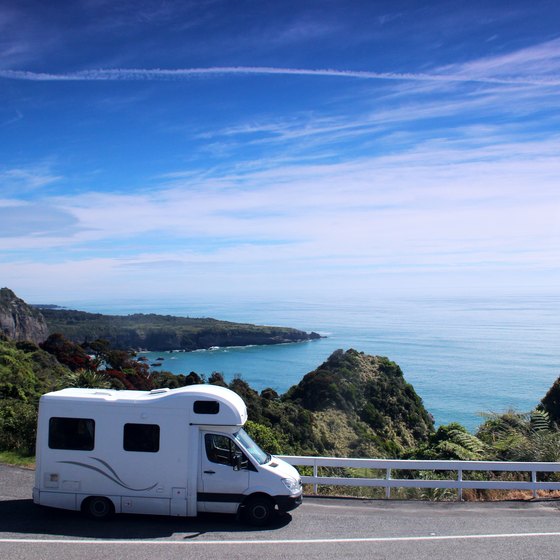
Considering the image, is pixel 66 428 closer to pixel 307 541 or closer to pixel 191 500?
pixel 191 500

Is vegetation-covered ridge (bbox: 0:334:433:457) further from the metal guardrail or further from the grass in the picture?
the metal guardrail

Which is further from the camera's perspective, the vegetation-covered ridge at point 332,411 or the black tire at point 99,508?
the vegetation-covered ridge at point 332,411

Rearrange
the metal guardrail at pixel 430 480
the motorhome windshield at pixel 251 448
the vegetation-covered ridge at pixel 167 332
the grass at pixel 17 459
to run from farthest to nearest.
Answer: the vegetation-covered ridge at pixel 167 332 < the grass at pixel 17 459 < the metal guardrail at pixel 430 480 < the motorhome windshield at pixel 251 448

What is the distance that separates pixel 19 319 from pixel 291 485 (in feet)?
283

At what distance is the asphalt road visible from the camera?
9.00 meters

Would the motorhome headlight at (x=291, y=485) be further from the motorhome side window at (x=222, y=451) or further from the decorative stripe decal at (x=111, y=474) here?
the decorative stripe decal at (x=111, y=474)

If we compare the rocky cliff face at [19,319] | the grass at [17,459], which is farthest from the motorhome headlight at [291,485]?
the rocky cliff face at [19,319]

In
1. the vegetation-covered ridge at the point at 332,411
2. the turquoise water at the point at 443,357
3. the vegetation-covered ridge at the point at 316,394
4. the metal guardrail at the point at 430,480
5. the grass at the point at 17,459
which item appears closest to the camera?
the metal guardrail at the point at 430,480

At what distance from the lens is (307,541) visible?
9.62m

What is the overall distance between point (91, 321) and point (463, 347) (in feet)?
229

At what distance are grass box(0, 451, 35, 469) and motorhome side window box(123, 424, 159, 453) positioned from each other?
4983 millimetres

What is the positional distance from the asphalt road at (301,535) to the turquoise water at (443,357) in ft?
133

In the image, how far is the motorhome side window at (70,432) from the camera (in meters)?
10.4

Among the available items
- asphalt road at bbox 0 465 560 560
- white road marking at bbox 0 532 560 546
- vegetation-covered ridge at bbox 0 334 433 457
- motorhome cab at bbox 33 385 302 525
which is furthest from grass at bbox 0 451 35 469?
vegetation-covered ridge at bbox 0 334 433 457
